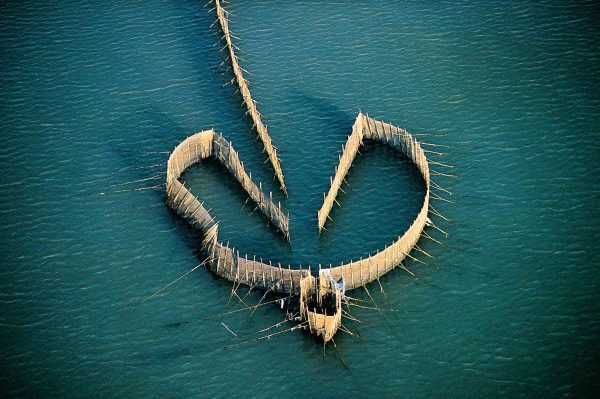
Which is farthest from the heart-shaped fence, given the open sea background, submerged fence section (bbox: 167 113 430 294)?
the open sea background

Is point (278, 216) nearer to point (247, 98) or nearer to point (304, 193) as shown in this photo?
point (304, 193)

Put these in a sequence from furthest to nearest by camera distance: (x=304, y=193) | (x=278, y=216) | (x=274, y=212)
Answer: (x=304, y=193) < (x=274, y=212) < (x=278, y=216)

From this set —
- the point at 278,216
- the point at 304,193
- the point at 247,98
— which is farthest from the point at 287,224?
the point at 247,98

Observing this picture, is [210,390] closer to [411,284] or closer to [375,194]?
[411,284]

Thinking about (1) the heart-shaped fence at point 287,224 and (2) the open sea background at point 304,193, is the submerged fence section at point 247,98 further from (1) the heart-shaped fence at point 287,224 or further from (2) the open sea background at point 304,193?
(2) the open sea background at point 304,193

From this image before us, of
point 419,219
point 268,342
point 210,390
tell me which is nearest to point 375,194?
point 419,219

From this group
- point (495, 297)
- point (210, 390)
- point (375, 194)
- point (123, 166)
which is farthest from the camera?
point (123, 166)
